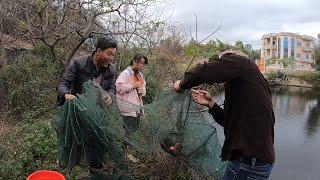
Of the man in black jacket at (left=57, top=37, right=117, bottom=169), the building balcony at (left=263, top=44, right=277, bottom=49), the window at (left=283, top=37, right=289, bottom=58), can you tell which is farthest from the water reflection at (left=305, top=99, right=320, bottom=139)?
the building balcony at (left=263, top=44, right=277, bottom=49)

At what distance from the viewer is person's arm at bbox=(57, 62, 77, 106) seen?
3.52m

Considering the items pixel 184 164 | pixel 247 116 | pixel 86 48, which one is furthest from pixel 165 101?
pixel 86 48

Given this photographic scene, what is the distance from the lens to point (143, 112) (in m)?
3.81

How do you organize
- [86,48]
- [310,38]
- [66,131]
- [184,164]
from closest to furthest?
[66,131] < [184,164] < [86,48] < [310,38]

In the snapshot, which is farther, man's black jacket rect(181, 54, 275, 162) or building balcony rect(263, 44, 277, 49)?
building balcony rect(263, 44, 277, 49)

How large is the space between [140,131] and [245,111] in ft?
5.26

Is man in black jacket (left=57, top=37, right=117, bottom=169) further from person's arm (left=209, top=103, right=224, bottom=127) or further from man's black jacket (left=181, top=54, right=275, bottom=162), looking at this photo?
man's black jacket (left=181, top=54, right=275, bottom=162)

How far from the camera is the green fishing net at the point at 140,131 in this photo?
11.6ft

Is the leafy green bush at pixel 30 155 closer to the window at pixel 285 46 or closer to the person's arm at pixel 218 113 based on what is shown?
the person's arm at pixel 218 113

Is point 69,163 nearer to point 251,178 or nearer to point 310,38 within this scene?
point 251,178

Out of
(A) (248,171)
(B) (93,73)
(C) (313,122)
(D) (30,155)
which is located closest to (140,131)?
(B) (93,73)

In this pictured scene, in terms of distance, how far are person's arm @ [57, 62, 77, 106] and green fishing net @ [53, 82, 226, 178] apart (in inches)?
5.1

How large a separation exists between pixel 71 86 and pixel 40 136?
1.83 meters

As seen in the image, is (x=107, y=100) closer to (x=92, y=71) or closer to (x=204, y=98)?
(x=92, y=71)
